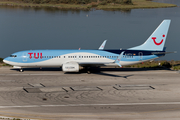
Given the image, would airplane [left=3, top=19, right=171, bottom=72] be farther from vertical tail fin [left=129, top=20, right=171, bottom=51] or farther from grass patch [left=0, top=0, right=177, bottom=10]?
grass patch [left=0, top=0, right=177, bottom=10]

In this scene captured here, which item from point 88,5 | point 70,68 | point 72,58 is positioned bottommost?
point 70,68

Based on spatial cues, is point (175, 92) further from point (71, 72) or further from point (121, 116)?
point (71, 72)

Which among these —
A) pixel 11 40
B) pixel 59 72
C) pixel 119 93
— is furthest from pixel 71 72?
pixel 11 40

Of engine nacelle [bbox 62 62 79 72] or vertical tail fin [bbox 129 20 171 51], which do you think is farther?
vertical tail fin [bbox 129 20 171 51]

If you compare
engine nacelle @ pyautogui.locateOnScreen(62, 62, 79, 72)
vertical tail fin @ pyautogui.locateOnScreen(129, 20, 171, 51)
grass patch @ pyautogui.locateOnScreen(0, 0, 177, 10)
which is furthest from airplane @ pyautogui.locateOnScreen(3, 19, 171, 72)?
grass patch @ pyautogui.locateOnScreen(0, 0, 177, 10)


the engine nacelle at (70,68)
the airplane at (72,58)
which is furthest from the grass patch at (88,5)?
the engine nacelle at (70,68)

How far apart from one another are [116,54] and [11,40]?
46.7 metres

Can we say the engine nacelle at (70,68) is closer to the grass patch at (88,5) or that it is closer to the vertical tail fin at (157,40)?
the vertical tail fin at (157,40)

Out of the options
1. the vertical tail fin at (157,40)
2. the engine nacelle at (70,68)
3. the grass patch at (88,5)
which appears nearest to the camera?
the engine nacelle at (70,68)

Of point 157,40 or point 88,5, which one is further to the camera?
point 88,5

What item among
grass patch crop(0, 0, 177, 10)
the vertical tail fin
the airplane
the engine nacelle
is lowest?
the engine nacelle

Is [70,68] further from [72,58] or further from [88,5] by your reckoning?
[88,5]

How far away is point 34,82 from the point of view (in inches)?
1656

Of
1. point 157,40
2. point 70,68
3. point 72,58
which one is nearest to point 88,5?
point 157,40
